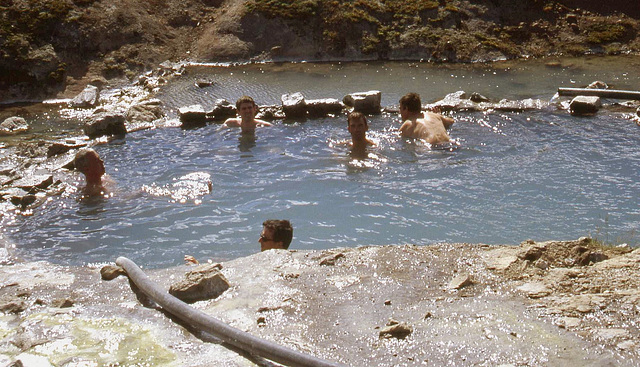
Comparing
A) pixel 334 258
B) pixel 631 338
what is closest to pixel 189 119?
pixel 334 258

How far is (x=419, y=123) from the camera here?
1020 centimetres

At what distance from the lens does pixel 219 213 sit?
8.04 m

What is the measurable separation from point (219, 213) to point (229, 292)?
3.13 meters

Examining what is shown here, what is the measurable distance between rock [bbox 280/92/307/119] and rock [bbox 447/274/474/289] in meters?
7.47

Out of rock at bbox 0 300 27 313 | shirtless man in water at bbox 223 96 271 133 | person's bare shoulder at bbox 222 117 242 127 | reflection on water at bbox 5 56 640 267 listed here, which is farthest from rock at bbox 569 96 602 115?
rock at bbox 0 300 27 313

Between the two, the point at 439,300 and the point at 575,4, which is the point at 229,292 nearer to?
the point at 439,300

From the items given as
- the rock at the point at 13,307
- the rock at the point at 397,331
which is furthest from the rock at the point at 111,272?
the rock at the point at 397,331

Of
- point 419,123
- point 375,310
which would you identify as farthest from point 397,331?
point 419,123

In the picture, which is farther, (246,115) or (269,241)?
(246,115)

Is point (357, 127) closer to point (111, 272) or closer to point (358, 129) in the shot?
point (358, 129)

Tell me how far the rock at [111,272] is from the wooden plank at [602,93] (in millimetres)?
9451

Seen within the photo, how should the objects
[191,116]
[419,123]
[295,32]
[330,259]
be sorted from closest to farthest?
[330,259] → [419,123] → [191,116] → [295,32]

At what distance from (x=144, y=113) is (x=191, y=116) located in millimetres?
997

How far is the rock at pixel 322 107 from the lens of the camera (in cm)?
1205
